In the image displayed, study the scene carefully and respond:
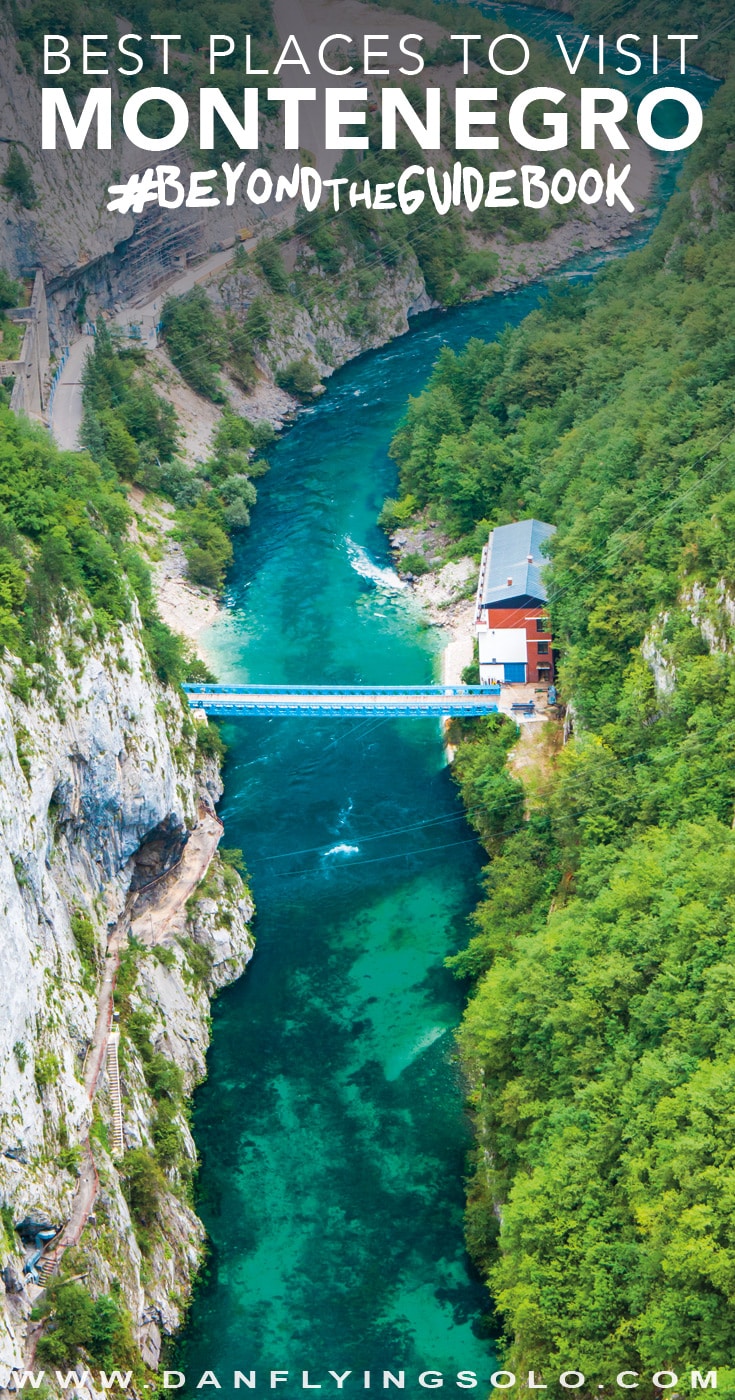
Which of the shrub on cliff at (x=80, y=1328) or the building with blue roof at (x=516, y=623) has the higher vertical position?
the building with blue roof at (x=516, y=623)

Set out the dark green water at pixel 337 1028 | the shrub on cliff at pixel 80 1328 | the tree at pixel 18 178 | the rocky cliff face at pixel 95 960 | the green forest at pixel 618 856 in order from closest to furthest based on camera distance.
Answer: the shrub on cliff at pixel 80 1328, the rocky cliff face at pixel 95 960, the green forest at pixel 618 856, the dark green water at pixel 337 1028, the tree at pixel 18 178

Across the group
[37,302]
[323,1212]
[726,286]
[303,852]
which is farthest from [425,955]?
[37,302]

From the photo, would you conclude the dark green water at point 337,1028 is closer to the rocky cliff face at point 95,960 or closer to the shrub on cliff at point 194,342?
the rocky cliff face at point 95,960

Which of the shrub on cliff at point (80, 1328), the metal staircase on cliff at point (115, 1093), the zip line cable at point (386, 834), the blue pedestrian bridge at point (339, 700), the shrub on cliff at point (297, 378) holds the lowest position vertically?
the shrub on cliff at point (80, 1328)

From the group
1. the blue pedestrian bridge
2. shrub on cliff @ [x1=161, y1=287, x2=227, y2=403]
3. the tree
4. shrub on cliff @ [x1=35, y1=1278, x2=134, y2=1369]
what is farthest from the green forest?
the tree

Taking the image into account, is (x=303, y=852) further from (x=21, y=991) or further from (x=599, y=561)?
(x=21, y=991)

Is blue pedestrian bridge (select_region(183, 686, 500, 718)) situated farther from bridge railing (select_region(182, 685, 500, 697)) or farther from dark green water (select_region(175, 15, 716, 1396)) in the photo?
dark green water (select_region(175, 15, 716, 1396))

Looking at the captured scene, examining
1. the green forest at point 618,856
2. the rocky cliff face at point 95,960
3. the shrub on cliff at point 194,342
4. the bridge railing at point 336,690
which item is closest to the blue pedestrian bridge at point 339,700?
the bridge railing at point 336,690
